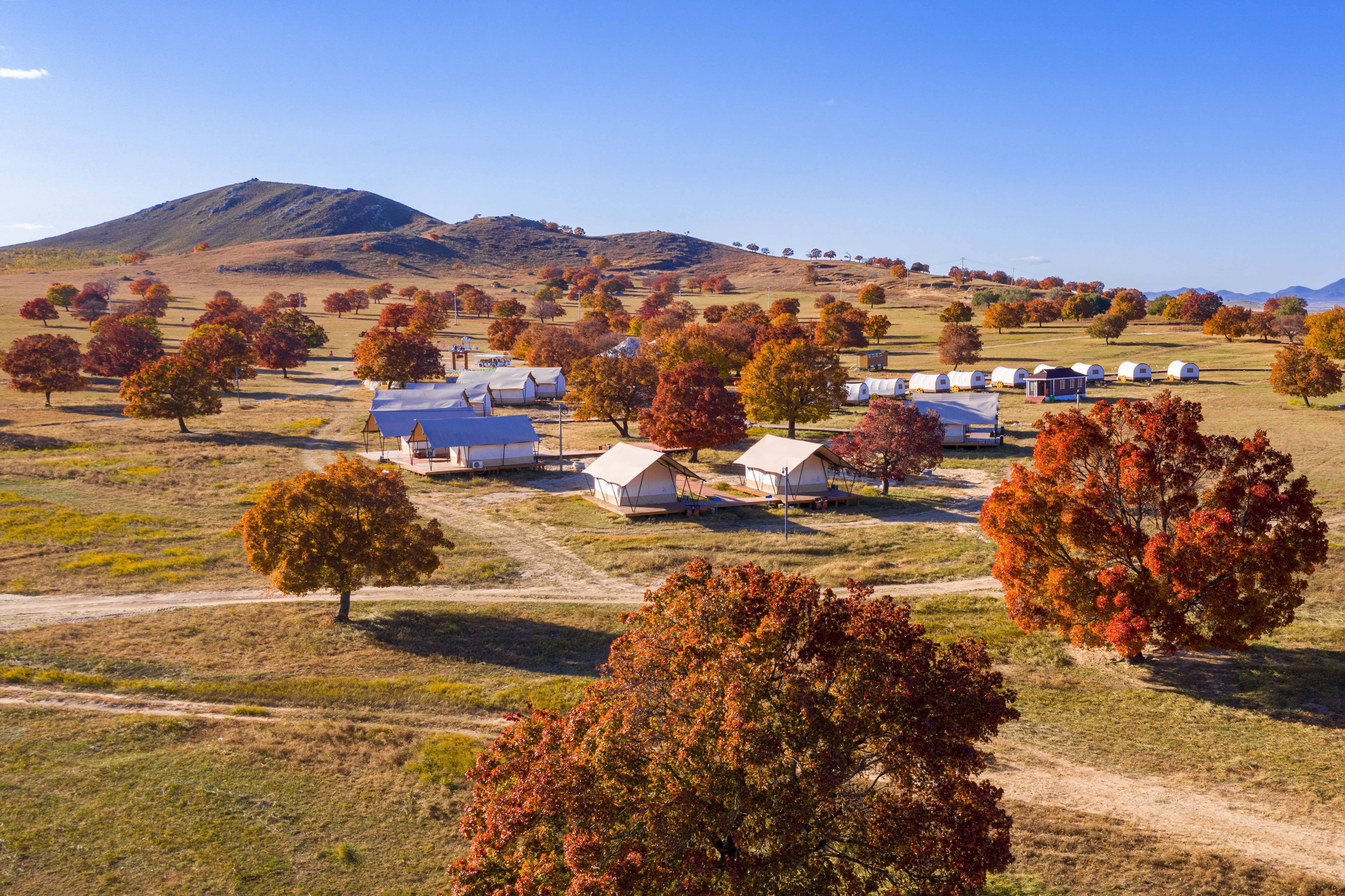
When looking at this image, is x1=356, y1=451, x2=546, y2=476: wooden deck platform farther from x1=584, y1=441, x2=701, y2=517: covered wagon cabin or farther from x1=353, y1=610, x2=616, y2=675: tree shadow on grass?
x1=353, y1=610, x2=616, y2=675: tree shadow on grass

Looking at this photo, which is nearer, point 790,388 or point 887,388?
point 790,388

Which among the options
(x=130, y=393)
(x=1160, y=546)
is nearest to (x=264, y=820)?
(x=1160, y=546)


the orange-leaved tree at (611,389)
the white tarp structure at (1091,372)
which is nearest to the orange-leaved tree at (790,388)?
the orange-leaved tree at (611,389)

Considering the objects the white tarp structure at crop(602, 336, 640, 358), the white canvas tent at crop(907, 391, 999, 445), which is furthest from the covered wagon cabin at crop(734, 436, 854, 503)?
the white tarp structure at crop(602, 336, 640, 358)

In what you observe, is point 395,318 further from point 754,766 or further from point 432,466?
point 754,766

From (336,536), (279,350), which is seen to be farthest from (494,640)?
(279,350)
